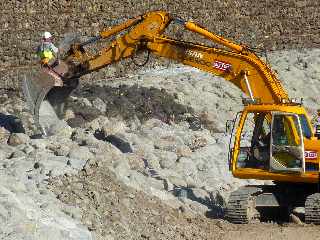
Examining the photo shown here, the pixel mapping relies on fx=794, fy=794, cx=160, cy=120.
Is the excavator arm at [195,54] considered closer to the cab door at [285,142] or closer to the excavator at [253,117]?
the excavator at [253,117]

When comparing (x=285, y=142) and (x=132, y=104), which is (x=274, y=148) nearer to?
(x=285, y=142)

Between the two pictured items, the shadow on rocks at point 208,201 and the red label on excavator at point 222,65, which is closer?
the shadow on rocks at point 208,201

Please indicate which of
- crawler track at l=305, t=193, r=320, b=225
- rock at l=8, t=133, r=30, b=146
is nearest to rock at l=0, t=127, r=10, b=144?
rock at l=8, t=133, r=30, b=146

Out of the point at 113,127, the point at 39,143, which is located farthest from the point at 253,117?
the point at 39,143

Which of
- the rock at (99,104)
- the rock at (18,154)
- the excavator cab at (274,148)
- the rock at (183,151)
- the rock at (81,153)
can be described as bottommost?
the rock at (18,154)

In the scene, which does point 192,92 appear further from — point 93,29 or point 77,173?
point 77,173

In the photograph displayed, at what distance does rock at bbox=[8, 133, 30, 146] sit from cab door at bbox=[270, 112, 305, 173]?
4.08 meters

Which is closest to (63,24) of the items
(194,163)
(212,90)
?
(212,90)

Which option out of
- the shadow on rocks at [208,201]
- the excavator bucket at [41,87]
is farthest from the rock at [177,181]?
the excavator bucket at [41,87]

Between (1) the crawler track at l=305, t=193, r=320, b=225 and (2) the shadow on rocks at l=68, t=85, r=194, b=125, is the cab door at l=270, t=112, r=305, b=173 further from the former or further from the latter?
(2) the shadow on rocks at l=68, t=85, r=194, b=125

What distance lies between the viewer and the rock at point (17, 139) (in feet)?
41.6

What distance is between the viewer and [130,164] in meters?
12.8

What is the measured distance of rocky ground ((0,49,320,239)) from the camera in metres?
9.18

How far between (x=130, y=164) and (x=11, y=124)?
2850 millimetres
